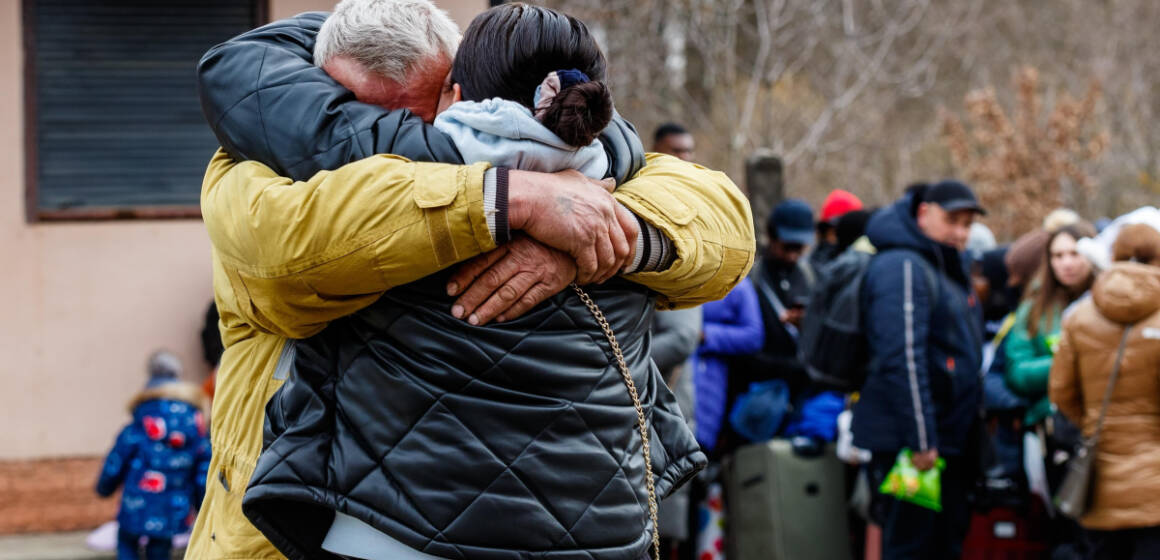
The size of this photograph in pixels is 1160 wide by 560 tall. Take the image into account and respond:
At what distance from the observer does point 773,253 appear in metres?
7.85

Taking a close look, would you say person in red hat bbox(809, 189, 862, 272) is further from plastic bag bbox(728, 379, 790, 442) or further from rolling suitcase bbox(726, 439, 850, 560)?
rolling suitcase bbox(726, 439, 850, 560)

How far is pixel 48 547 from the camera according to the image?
766 cm

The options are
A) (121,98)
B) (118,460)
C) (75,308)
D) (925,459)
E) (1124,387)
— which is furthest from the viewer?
(121,98)

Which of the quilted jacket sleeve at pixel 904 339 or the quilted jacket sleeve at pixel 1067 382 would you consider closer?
the quilted jacket sleeve at pixel 1067 382

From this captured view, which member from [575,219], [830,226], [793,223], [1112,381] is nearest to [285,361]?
[575,219]

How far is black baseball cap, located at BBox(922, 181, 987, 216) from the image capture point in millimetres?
6648

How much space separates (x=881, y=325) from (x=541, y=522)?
14.4 feet

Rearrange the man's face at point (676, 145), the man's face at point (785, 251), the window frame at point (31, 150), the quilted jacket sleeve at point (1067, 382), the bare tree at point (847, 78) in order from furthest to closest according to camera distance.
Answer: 1. the bare tree at point (847, 78)
2. the window frame at point (31, 150)
3. the man's face at point (785, 251)
4. the man's face at point (676, 145)
5. the quilted jacket sleeve at point (1067, 382)

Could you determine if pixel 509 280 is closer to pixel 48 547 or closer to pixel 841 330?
pixel 841 330

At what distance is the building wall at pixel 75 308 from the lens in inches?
309

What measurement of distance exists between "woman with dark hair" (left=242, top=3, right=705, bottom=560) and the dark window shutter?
5949 millimetres

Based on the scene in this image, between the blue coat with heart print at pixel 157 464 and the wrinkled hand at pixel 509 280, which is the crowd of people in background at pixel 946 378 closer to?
the blue coat with heart print at pixel 157 464

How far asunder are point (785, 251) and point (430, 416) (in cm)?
565

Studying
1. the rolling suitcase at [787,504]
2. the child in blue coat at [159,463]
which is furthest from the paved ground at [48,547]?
the rolling suitcase at [787,504]
